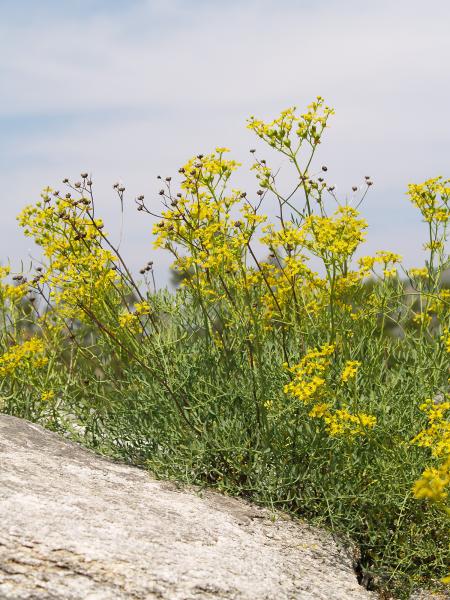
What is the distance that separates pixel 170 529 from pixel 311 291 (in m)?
1.79

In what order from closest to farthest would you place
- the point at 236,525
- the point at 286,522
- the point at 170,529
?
1. the point at 170,529
2. the point at 236,525
3. the point at 286,522

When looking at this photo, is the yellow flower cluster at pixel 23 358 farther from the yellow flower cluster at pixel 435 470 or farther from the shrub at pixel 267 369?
the yellow flower cluster at pixel 435 470

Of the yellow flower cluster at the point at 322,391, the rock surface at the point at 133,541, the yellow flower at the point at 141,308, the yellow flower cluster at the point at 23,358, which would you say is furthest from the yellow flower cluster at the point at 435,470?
the yellow flower cluster at the point at 23,358

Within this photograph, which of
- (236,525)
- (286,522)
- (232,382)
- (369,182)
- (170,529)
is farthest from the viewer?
(369,182)

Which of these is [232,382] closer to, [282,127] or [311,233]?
[311,233]

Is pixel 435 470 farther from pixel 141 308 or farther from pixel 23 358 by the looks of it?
pixel 23 358

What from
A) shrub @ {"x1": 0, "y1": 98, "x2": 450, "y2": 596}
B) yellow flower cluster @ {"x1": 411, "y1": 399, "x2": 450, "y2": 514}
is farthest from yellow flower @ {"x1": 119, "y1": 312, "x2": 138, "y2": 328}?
yellow flower cluster @ {"x1": 411, "y1": 399, "x2": 450, "y2": 514}


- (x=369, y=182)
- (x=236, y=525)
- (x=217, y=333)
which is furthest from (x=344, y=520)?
(x=369, y=182)

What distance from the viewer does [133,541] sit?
3.26m

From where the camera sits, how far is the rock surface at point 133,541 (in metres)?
3.03

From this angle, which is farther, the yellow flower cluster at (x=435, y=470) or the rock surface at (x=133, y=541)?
the rock surface at (x=133, y=541)

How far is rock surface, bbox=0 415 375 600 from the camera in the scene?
119 inches

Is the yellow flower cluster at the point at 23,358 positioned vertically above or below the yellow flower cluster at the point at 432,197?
below

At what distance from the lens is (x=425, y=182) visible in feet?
15.1
